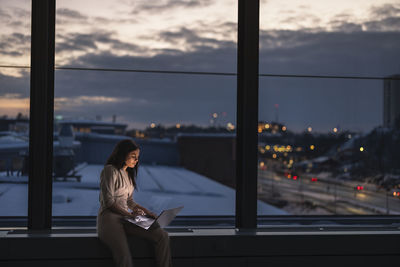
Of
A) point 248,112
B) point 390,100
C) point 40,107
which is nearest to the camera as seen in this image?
point 40,107

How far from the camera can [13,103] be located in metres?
3.84

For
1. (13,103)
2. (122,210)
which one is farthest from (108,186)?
(13,103)

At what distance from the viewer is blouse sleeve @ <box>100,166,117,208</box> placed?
7.38 ft

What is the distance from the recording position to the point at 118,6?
14.5ft

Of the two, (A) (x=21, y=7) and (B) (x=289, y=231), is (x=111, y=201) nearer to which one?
(B) (x=289, y=231)

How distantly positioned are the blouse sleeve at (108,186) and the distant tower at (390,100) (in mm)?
4587

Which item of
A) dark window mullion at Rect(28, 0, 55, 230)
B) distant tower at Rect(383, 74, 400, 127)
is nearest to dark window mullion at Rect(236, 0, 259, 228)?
dark window mullion at Rect(28, 0, 55, 230)

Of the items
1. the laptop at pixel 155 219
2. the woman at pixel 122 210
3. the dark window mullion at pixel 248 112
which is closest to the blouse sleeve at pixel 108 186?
the woman at pixel 122 210

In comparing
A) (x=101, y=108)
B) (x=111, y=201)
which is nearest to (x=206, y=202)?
(x=101, y=108)

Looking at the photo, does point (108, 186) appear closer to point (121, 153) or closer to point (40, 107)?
point (121, 153)

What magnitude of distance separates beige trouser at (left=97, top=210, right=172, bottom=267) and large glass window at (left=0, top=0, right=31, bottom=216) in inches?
45.4

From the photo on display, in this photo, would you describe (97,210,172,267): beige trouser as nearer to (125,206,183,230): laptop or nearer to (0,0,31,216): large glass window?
(125,206,183,230): laptop

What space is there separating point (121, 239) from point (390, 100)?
16.6ft

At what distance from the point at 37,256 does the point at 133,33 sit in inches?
92.5
